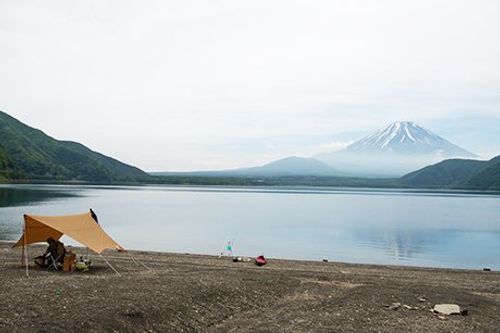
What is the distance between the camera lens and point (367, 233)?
62.4 meters

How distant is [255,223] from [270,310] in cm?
5593

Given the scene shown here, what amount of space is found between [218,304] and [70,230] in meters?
7.89

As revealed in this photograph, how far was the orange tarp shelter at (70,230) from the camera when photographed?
20500 mm

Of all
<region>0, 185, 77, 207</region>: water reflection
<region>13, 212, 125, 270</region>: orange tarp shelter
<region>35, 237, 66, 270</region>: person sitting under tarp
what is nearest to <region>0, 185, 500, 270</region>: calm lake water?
<region>0, 185, 77, 207</region>: water reflection

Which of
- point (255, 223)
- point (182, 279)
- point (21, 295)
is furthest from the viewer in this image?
point (255, 223)

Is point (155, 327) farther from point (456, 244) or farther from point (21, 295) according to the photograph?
point (456, 244)

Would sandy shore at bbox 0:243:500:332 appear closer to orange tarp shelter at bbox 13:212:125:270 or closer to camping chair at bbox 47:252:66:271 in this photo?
camping chair at bbox 47:252:66:271

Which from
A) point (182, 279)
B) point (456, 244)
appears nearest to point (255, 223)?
point (456, 244)

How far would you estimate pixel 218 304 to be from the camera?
51.6 feet

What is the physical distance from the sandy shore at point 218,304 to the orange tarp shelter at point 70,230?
1038 mm

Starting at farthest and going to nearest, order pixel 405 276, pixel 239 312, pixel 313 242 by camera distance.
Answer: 1. pixel 313 242
2. pixel 405 276
3. pixel 239 312

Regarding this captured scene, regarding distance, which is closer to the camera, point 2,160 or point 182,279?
point 182,279

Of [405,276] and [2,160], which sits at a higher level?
[2,160]

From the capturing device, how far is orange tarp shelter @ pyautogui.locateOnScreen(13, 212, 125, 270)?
20500 millimetres
